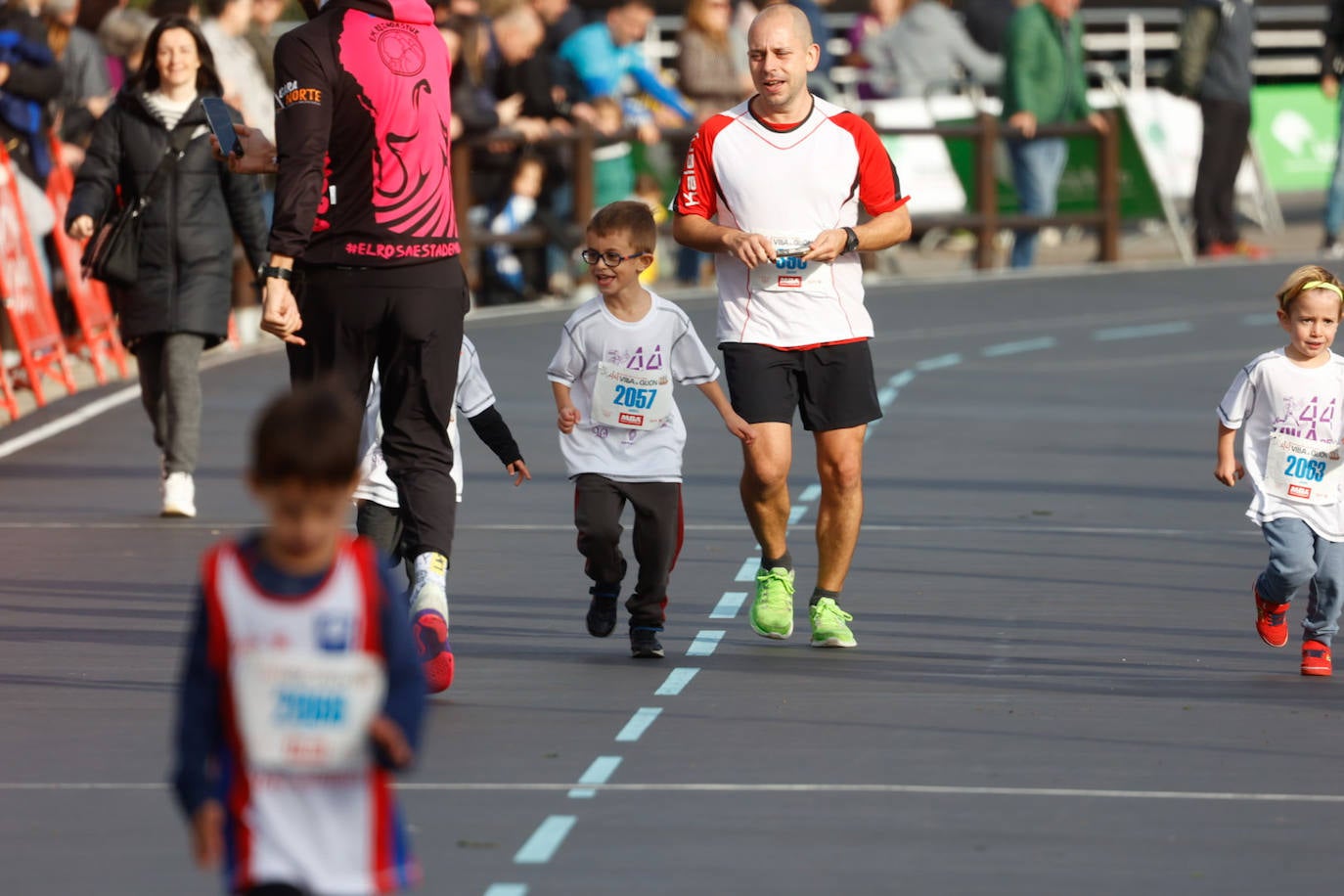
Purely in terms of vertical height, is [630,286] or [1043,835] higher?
[630,286]

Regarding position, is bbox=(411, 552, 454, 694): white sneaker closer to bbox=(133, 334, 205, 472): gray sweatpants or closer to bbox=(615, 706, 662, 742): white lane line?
bbox=(615, 706, 662, 742): white lane line

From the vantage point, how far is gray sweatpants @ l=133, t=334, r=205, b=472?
1140cm

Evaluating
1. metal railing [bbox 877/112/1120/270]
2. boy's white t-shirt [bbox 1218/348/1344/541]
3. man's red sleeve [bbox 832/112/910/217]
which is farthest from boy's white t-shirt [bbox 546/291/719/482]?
metal railing [bbox 877/112/1120/270]

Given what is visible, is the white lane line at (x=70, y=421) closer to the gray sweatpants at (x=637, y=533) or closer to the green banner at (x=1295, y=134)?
the gray sweatpants at (x=637, y=533)

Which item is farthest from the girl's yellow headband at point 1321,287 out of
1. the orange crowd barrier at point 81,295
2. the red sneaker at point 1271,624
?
the orange crowd barrier at point 81,295

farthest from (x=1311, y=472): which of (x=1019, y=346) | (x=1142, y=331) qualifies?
(x=1142, y=331)

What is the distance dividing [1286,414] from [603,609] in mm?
2082

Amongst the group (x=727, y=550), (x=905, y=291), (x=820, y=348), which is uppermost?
(x=820, y=348)

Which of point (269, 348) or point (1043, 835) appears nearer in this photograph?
point (1043, 835)

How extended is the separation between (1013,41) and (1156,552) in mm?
13578

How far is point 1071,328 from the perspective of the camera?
1991 centimetres

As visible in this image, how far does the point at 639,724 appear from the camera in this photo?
7.23 meters

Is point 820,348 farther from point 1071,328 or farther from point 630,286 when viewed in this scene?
point 1071,328

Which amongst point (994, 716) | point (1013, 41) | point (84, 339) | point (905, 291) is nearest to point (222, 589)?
point (994, 716)
